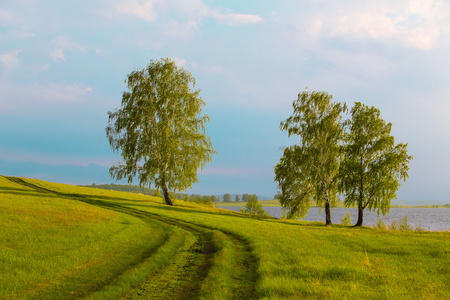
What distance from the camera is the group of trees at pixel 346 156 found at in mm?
38844

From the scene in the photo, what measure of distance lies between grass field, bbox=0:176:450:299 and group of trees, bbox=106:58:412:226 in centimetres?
2217

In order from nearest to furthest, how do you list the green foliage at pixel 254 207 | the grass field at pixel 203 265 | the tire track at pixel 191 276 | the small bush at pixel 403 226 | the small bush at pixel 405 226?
the tire track at pixel 191 276, the grass field at pixel 203 265, the small bush at pixel 403 226, the small bush at pixel 405 226, the green foliage at pixel 254 207

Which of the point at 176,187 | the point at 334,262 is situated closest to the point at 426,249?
the point at 334,262

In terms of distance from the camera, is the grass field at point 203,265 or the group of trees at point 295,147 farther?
the group of trees at point 295,147

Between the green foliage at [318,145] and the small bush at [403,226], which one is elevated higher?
the green foliage at [318,145]

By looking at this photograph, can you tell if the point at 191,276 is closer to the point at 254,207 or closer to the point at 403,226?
the point at 403,226

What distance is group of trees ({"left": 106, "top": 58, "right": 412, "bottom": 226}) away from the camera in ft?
130

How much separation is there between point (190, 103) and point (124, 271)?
35.6 m

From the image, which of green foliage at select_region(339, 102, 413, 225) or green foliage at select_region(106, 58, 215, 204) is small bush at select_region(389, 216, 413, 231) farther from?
green foliage at select_region(106, 58, 215, 204)

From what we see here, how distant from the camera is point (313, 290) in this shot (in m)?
9.12

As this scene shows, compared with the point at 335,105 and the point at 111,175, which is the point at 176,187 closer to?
the point at 111,175

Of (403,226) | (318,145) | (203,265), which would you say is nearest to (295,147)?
(318,145)

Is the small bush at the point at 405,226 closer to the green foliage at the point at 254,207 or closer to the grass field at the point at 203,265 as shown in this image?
the grass field at the point at 203,265

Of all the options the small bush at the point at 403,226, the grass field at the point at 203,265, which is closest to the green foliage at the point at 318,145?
the small bush at the point at 403,226
